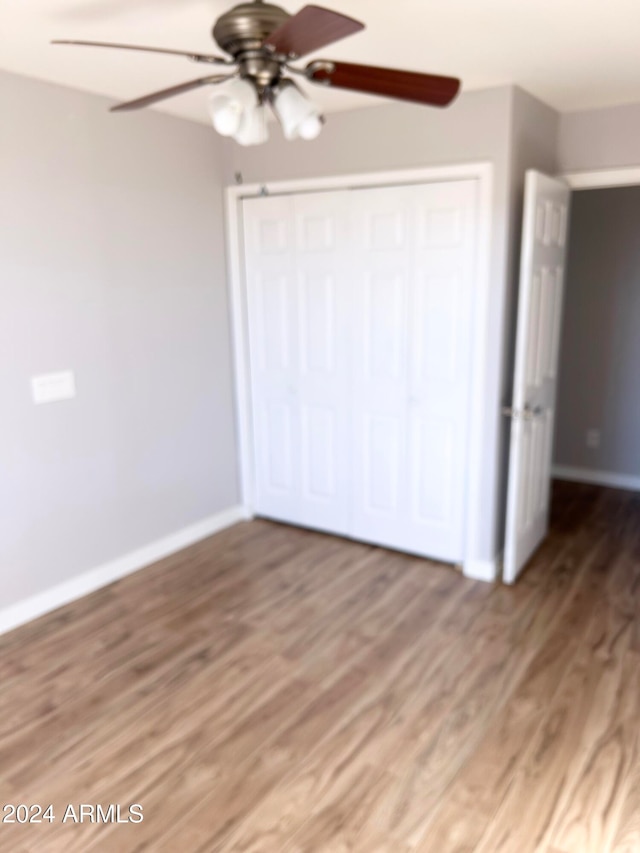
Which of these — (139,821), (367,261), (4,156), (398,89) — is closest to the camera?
(398,89)

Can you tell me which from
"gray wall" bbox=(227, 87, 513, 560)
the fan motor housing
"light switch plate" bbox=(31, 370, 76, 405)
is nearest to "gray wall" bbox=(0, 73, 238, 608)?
"light switch plate" bbox=(31, 370, 76, 405)

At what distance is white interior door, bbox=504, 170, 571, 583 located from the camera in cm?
301

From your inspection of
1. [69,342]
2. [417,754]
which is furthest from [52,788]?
[69,342]

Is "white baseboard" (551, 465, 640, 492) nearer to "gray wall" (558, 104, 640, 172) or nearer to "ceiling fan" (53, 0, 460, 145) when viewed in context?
"gray wall" (558, 104, 640, 172)

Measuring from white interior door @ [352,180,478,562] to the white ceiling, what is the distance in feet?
1.94

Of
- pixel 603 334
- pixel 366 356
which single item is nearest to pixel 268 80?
pixel 366 356

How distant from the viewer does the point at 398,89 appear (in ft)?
5.66

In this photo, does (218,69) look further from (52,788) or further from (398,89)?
(52,788)

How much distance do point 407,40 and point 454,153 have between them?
82cm

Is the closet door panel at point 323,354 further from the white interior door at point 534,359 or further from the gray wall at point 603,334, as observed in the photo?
the gray wall at point 603,334

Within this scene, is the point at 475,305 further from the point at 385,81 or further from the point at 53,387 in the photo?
the point at 53,387

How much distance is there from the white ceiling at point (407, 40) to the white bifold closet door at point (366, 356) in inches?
23.9

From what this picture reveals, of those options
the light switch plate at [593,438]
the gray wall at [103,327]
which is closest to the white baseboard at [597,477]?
the light switch plate at [593,438]

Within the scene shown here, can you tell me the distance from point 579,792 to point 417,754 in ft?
1.68
